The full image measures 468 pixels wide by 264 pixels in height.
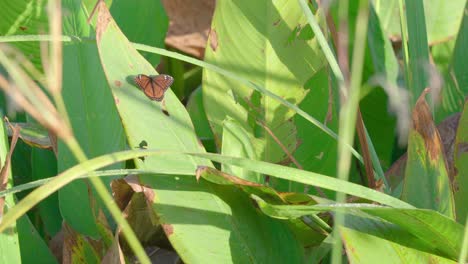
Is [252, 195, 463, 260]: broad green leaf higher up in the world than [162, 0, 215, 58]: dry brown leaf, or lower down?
lower down

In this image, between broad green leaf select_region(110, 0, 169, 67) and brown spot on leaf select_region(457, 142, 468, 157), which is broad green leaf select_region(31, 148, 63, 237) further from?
brown spot on leaf select_region(457, 142, 468, 157)

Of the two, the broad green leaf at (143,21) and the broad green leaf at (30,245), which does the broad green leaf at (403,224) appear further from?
the broad green leaf at (143,21)

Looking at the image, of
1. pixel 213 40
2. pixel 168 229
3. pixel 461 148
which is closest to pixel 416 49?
pixel 461 148

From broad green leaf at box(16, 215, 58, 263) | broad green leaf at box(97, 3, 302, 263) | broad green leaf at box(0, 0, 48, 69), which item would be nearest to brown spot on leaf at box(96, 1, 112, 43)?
broad green leaf at box(97, 3, 302, 263)

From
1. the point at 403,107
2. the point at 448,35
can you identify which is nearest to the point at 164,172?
the point at 403,107

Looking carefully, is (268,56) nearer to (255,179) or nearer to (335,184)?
(255,179)

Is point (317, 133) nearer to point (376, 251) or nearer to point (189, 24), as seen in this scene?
point (376, 251)

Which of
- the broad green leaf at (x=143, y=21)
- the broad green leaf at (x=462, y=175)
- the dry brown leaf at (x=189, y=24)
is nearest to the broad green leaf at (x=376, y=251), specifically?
the broad green leaf at (x=462, y=175)
